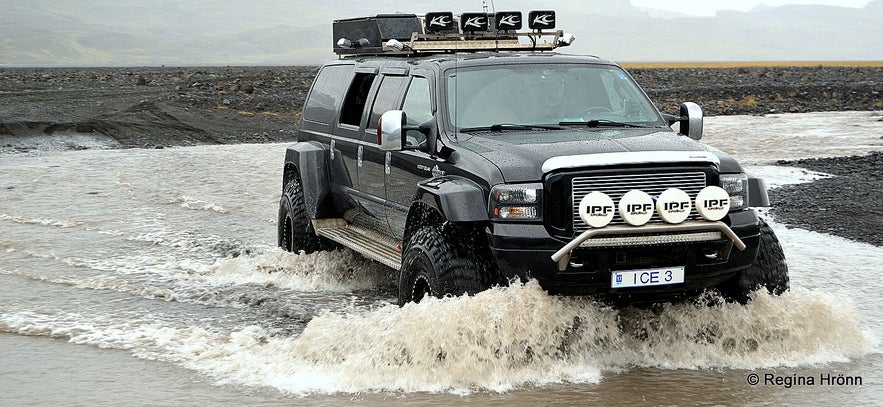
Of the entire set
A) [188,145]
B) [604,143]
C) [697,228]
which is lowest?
[188,145]

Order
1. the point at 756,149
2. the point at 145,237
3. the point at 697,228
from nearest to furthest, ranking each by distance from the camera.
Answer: the point at 697,228 < the point at 145,237 < the point at 756,149

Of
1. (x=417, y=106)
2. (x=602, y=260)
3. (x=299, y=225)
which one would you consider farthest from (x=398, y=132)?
(x=299, y=225)

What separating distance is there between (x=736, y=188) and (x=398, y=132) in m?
2.17

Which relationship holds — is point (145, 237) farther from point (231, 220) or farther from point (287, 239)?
point (287, 239)

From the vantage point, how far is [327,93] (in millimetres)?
10031

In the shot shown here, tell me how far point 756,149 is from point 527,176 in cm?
1844

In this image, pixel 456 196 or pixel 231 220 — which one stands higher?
pixel 456 196

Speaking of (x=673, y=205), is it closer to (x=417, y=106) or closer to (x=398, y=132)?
(x=398, y=132)

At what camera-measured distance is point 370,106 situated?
8.86 metres

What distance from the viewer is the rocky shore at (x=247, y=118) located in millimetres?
14289

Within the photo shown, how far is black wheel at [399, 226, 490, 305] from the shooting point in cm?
670

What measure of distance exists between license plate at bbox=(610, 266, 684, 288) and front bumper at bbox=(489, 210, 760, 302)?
0.08 feet

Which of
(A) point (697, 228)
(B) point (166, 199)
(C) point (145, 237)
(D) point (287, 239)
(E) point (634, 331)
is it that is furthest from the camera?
(B) point (166, 199)

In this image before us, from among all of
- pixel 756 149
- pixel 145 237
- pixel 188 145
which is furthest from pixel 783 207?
pixel 188 145
